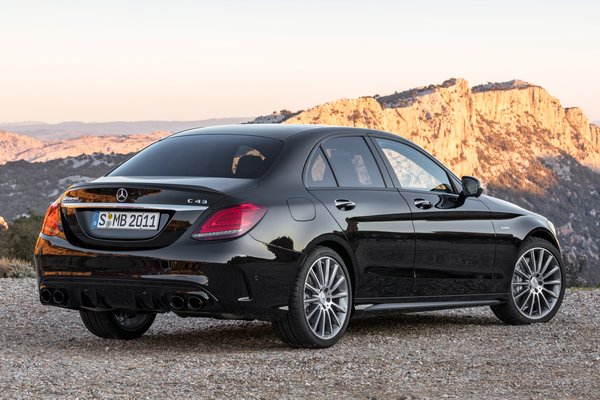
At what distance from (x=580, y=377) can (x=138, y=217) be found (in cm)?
298

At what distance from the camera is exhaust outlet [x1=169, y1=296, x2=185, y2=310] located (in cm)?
714

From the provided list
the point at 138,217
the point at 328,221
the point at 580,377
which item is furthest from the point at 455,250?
the point at 138,217

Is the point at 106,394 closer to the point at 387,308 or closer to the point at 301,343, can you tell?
the point at 301,343

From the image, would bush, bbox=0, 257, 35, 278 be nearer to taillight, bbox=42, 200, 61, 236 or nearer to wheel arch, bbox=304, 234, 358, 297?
taillight, bbox=42, 200, 61, 236

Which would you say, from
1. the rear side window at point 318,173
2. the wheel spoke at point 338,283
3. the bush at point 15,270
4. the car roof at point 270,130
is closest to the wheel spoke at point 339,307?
the wheel spoke at point 338,283

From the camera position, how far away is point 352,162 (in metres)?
8.32

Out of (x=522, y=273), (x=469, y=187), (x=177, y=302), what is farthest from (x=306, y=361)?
(x=522, y=273)

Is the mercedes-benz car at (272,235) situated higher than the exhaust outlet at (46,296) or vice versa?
the mercedes-benz car at (272,235)

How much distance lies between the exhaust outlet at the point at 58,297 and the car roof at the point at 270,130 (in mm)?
1657

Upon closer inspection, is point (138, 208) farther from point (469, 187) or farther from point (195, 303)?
point (469, 187)

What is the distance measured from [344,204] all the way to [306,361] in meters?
1.29

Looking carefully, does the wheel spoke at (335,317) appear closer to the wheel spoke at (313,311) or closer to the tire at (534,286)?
the wheel spoke at (313,311)

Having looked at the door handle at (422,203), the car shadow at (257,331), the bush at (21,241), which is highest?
the door handle at (422,203)

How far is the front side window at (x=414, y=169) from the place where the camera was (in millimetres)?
8852
